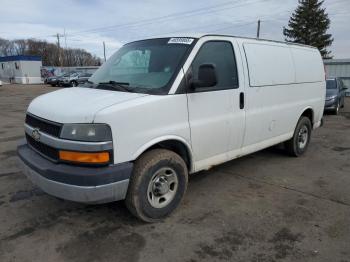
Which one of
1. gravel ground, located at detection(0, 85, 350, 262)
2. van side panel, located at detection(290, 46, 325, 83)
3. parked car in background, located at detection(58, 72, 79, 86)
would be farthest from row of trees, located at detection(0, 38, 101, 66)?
gravel ground, located at detection(0, 85, 350, 262)

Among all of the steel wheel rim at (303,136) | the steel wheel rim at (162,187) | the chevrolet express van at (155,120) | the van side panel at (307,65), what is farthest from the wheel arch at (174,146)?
the steel wheel rim at (303,136)

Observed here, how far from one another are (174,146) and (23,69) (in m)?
49.2

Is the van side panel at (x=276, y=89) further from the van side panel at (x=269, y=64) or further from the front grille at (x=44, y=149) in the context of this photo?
the front grille at (x=44, y=149)

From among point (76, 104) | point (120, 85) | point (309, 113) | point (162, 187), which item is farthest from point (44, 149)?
point (309, 113)

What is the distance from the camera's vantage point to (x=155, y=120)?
137 inches

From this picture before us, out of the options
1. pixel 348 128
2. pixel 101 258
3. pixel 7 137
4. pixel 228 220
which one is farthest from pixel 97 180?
pixel 348 128

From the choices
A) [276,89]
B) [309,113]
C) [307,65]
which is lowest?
[309,113]

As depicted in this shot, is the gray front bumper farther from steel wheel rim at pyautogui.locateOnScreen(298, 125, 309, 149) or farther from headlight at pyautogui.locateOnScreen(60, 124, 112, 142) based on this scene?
steel wheel rim at pyautogui.locateOnScreen(298, 125, 309, 149)

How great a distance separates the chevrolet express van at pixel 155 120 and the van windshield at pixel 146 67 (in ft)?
0.05

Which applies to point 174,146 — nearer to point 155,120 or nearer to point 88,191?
point 155,120

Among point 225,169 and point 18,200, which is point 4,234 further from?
point 225,169

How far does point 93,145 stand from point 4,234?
1.49 metres

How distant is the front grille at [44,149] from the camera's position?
131 inches

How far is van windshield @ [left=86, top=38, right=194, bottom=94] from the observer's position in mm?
3784
